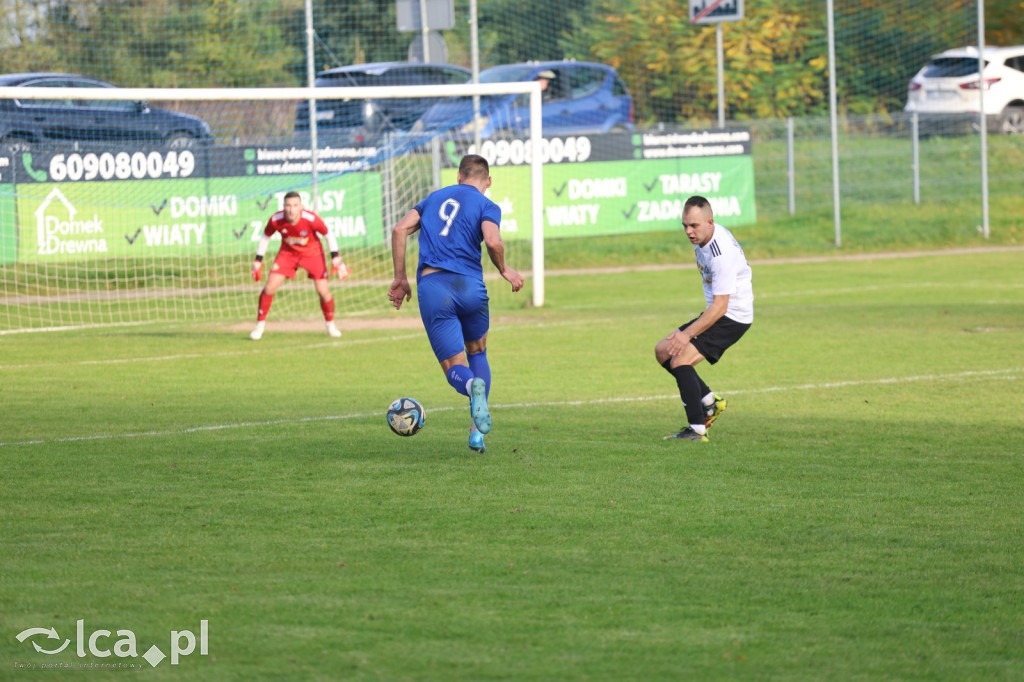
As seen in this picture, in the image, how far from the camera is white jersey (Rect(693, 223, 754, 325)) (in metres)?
8.92

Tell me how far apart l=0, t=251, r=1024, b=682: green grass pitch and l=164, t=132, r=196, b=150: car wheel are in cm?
799

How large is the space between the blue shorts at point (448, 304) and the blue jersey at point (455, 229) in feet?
0.25

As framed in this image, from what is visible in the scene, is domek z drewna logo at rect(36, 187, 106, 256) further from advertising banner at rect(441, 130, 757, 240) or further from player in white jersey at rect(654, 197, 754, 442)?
player in white jersey at rect(654, 197, 754, 442)

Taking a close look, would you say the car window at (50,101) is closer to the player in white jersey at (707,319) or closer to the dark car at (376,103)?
the dark car at (376,103)

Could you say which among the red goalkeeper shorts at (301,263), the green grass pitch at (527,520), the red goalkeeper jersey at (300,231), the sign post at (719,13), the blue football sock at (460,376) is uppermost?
the sign post at (719,13)

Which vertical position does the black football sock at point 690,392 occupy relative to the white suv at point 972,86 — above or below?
below

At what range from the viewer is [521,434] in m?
9.40

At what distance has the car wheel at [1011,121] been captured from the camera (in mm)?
30750

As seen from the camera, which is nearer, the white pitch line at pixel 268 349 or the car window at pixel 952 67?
the white pitch line at pixel 268 349

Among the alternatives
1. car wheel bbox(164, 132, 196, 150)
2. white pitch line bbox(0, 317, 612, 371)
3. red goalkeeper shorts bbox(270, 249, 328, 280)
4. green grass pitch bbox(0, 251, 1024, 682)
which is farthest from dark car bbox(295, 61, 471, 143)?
green grass pitch bbox(0, 251, 1024, 682)

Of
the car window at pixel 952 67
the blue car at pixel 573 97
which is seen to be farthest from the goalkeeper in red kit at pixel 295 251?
the car window at pixel 952 67

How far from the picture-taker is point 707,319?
8.93 metres

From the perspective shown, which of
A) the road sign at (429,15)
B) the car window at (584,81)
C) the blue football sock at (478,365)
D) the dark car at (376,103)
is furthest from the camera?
the car window at (584,81)

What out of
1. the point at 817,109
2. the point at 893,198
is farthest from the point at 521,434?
the point at 817,109
